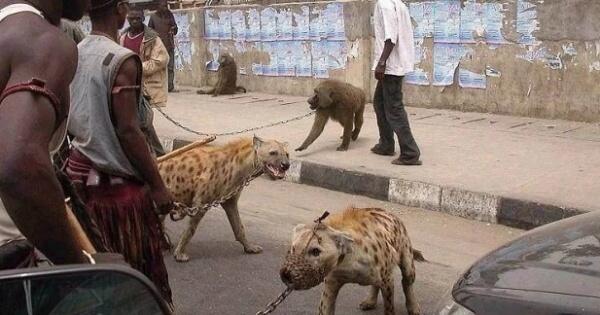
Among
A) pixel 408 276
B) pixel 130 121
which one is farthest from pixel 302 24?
pixel 130 121

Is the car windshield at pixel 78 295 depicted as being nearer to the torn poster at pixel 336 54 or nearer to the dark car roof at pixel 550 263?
the dark car roof at pixel 550 263

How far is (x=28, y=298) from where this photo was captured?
1.55m

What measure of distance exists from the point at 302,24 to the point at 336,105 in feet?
14.1

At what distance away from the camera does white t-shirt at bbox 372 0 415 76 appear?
7723 mm

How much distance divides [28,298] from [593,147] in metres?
7.62

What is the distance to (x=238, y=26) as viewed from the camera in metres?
14.1

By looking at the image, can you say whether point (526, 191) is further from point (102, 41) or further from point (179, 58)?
point (179, 58)

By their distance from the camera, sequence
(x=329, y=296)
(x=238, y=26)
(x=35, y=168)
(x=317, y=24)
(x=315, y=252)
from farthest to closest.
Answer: (x=238, y=26), (x=317, y=24), (x=329, y=296), (x=315, y=252), (x=35, y=168)

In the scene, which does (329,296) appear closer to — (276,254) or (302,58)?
(276,254)

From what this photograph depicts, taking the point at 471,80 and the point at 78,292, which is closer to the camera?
the point at 78,292

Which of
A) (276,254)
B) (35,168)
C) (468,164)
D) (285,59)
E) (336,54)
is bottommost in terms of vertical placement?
(276,254)

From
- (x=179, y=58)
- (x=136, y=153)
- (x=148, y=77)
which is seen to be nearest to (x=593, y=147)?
(x=148, y=77)

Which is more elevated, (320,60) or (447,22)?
(447,22)

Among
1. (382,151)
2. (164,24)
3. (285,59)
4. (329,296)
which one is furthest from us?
(164,24)
